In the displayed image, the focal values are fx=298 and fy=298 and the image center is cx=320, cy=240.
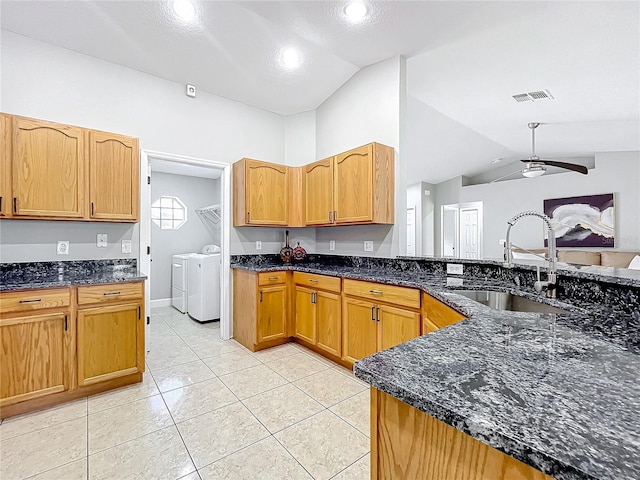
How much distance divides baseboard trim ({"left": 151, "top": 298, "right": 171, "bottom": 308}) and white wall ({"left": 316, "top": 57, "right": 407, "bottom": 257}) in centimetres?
309

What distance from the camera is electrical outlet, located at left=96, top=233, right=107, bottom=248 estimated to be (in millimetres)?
2732

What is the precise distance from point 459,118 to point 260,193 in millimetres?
3069

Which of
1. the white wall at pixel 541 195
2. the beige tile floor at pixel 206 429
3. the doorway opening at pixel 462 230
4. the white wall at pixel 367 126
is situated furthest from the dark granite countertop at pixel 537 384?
the doorway opening at pixel 462 230

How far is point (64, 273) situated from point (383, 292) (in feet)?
8.89

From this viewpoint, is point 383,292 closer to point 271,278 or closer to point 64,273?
point 271,278

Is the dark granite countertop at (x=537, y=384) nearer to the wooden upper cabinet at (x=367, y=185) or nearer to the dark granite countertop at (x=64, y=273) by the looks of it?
the wooden upper cabinet at (x=367, y=185)

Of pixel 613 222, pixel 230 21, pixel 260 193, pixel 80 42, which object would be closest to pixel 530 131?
pixel 613 222

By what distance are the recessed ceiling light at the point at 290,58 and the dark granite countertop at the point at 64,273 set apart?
237cm

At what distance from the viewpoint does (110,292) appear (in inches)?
89.6

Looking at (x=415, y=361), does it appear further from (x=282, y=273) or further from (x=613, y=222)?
(x=613, y=222)

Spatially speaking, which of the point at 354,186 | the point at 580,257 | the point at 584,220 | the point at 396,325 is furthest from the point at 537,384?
the point at 584,220

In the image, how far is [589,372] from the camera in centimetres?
70

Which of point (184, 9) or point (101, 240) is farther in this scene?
point (101, 240)

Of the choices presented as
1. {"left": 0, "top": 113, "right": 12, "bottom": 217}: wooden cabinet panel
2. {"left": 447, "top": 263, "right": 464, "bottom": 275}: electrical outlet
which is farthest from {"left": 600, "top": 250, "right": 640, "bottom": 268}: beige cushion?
{"left": 0, "top": 113, "right": 12, "bottom": 217}: wooden cabinet panel
